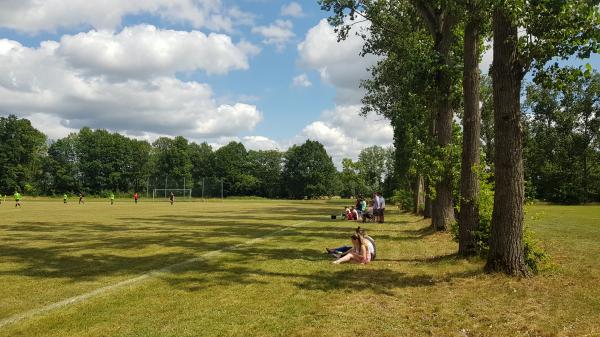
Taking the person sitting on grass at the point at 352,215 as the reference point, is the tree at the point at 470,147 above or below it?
above

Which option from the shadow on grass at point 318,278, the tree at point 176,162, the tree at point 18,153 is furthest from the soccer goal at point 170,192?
the shadow on grass at point 318,278

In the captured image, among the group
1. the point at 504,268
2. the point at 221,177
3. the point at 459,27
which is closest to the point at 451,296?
the point at 504,268

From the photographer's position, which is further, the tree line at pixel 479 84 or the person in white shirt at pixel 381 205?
the person in white shirt at pixel 381 205

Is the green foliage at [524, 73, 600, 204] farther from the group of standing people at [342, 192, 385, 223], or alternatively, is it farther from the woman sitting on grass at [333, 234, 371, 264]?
the woman sitting on grass at [333, 234, 371, 264]

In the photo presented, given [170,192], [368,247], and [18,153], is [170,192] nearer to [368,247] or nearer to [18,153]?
[18,153]

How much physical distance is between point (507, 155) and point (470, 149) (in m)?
3.29

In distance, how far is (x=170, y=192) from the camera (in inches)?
3725

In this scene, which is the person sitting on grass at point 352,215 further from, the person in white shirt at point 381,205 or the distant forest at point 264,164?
the distant forest at point 264,164

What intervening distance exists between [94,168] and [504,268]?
111 meters

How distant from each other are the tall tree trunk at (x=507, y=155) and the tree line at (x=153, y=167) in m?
72.1

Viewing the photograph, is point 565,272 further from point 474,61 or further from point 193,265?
point 193,265

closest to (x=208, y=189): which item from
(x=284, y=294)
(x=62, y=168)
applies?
(x=62, y=168)

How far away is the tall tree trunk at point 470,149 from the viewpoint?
1218cm

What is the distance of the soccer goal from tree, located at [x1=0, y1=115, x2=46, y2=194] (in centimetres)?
2975
